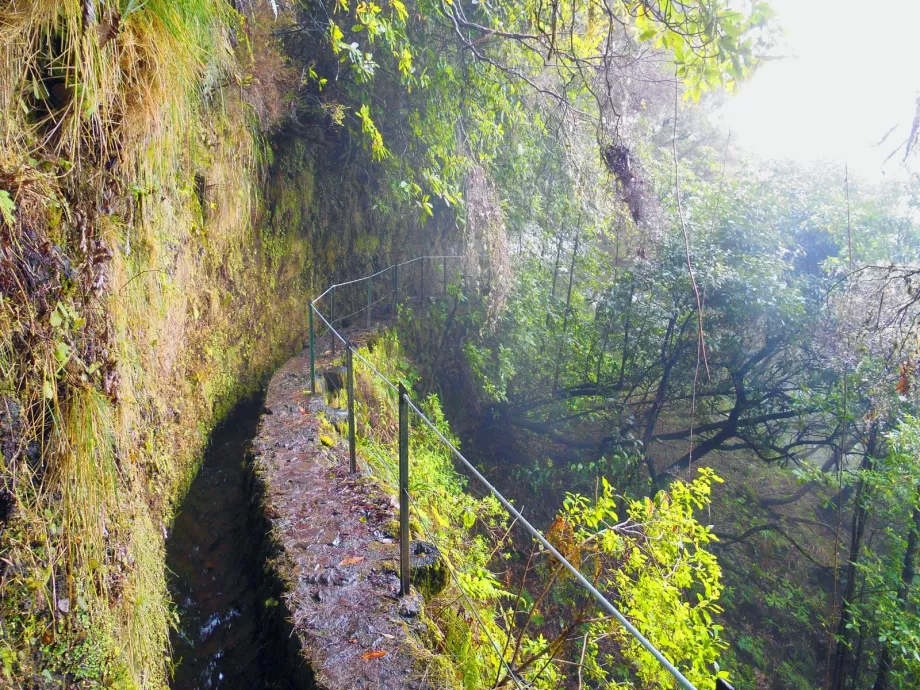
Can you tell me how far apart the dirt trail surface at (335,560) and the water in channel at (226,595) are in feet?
0.32

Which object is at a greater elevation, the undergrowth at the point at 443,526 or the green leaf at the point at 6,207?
the green leaf at the point at 6,207

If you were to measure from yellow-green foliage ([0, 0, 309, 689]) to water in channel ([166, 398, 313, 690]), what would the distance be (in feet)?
0.73

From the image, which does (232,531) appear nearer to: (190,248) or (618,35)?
(190,248)

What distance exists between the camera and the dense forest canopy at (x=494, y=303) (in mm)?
1673

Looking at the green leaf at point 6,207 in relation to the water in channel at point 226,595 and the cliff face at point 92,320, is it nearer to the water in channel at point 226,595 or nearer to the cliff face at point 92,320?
the cliff face at point 92,320

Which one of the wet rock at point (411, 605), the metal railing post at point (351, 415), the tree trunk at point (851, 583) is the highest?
the metal railing post at point (351, 415)

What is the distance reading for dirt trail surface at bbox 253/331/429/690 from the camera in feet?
6.42

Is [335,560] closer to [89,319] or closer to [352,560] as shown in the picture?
[352,560]

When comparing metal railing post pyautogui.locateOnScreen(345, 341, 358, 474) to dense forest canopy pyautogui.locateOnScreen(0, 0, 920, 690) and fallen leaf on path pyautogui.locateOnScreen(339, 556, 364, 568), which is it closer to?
fallen leaf on path pyautogui.locateOnScreen(339, 556, 364, 568)

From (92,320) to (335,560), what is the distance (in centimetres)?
153

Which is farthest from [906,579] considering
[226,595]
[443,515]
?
[226,595]

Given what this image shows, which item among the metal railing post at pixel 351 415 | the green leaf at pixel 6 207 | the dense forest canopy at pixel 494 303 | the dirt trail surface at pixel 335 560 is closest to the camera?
the green leaf at pixel 6 207

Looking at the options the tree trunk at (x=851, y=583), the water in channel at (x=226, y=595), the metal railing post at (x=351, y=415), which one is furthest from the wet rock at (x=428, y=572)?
the tree trunk at (x=851, y=583)

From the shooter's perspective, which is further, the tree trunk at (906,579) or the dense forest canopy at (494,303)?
the tree trunk at (906,579)
